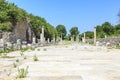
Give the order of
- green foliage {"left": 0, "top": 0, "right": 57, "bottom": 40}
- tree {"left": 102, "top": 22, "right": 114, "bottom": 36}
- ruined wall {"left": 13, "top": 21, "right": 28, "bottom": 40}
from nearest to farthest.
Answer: green foliage {"left": 0, "top": 0, "right": 57, "bottom": 40}, ruined wall {"left": 13, "top": 21, "right": 28, "bottom": 40}, tree {"left": 102, "top": 22, "right": 114, "bottom": 36}

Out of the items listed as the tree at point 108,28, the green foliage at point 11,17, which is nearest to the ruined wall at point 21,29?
the green foliage at point 11,17

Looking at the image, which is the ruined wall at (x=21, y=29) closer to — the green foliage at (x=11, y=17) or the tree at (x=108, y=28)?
the green foliage at (x=11, y=17)

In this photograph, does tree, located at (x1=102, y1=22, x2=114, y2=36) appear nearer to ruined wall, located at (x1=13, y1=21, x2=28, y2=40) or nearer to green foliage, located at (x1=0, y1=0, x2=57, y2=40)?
green foliage, located at (x1=0, y1=0, x2=57, y2=40)

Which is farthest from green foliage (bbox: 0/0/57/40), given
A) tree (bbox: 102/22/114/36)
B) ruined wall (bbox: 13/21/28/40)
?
tree (bbox: 102/22/114/36)

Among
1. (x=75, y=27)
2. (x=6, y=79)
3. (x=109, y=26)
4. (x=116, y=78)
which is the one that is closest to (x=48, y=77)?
(x=6, y=79)

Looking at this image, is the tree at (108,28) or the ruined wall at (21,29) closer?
the ruined wall at (21,29)

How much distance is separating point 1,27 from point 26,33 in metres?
25.3

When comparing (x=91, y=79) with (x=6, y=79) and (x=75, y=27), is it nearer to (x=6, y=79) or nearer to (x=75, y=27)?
(x=6, y=79)

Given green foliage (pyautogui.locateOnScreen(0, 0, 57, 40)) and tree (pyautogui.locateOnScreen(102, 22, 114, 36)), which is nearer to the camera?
green foliage (pyautogui.locateOnScreen(0, 0, 57, 40))

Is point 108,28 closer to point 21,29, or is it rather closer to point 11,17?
point 21,29

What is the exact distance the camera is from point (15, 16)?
111 feet

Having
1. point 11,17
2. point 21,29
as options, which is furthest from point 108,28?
point 11,17

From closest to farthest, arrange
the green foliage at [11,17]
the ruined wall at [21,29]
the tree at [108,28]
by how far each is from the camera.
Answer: the green foliage at [11,17] → the ruined wall at [21,29] → the tree at [108,28]

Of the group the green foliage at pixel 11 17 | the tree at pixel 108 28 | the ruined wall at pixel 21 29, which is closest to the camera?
the green foliage at pixel 11 17
